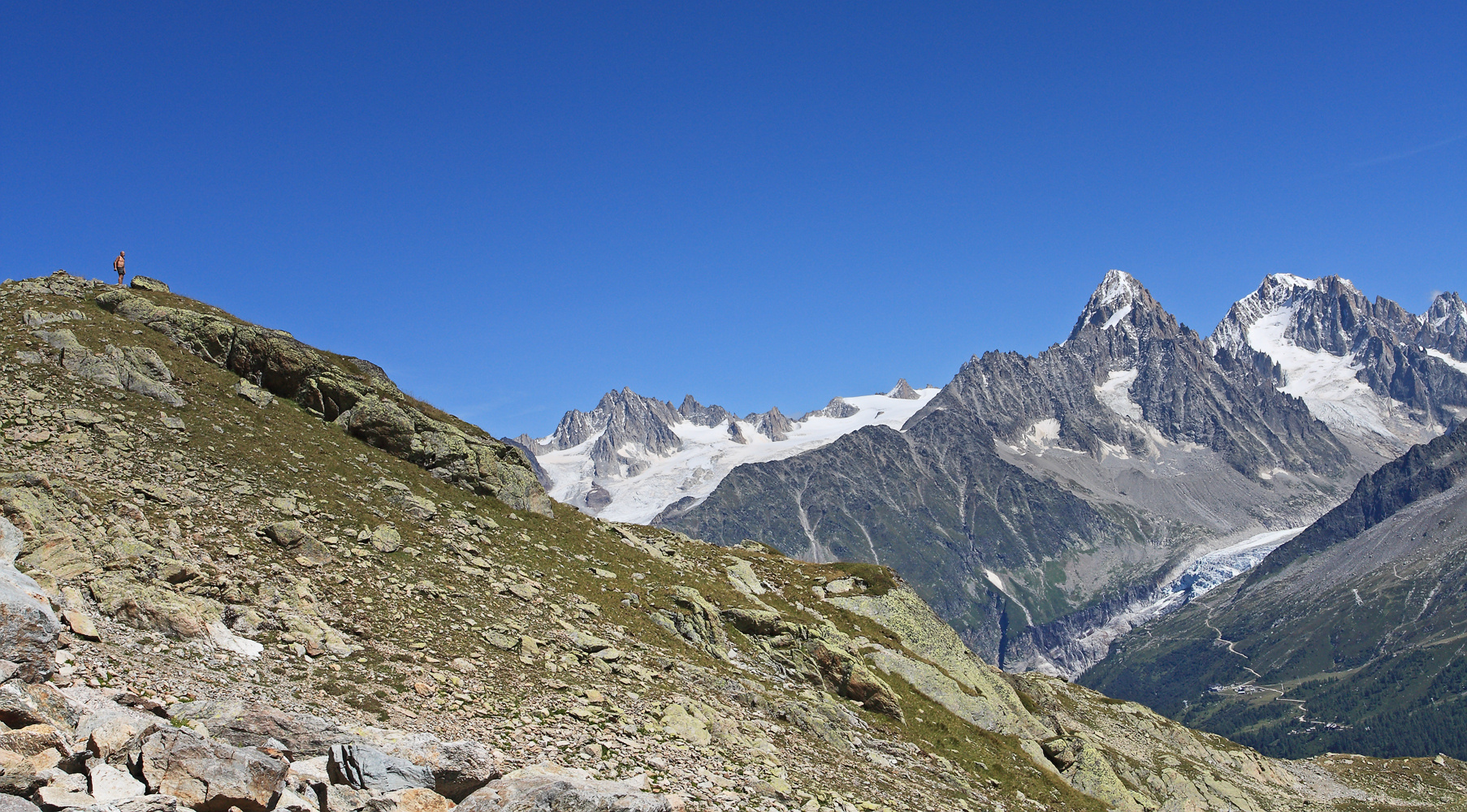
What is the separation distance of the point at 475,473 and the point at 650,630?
1506cm

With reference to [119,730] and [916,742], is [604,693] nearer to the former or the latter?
[119,730]

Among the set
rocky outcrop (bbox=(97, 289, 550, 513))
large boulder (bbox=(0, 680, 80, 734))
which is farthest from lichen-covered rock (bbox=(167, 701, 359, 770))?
rocky outcrop (bbox=(97, 289, 550, 513))

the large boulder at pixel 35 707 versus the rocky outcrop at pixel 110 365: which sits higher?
the rocky outcrop at pixel 110 365

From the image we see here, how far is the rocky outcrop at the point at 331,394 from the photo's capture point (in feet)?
143

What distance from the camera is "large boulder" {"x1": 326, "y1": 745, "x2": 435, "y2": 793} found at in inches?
671

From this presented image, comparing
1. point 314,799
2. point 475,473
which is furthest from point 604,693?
point 475,473

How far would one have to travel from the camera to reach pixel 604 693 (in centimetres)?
2680

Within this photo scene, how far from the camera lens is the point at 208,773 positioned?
48.1 feet

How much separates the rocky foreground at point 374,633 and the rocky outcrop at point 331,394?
16cm

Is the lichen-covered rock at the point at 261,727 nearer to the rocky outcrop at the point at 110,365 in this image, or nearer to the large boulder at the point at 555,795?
the large boulder at the point at 555,795

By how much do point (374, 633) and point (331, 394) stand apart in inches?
892

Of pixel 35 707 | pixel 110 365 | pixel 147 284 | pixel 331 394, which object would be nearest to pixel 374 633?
pixel 35 707

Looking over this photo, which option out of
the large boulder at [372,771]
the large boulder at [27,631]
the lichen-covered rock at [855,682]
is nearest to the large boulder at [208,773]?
the large boulder at [372,771]

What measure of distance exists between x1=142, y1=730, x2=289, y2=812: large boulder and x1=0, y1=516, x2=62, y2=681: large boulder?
452cm
